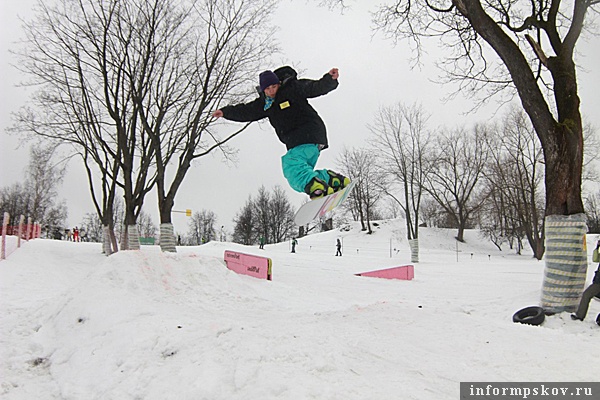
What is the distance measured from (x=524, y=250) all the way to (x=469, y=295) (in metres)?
37.5

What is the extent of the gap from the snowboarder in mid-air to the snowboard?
0.12m

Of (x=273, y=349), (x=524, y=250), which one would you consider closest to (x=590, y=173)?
(x=524, y=250)

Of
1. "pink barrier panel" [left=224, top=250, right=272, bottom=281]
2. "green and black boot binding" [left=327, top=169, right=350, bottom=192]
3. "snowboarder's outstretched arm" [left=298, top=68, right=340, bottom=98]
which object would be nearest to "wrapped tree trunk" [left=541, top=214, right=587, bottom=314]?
"green and black boot binding" [left=327, top=169, right=350, bottom=192]

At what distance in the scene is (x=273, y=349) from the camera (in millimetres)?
3221

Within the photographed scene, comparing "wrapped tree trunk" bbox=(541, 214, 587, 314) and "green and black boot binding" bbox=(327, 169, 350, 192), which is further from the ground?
"green and black boot binding" bbox=(327, 169, 350, 192)

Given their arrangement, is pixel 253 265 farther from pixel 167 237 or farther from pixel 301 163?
pixel 167 237

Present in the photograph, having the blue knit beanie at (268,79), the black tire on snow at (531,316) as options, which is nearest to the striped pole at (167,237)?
the blue knit beanie at (268,79)

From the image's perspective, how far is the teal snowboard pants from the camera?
15.9 ft

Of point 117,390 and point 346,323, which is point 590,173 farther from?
point 117,390

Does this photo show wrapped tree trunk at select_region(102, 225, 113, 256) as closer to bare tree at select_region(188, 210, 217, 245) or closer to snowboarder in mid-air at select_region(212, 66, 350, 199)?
snowboarder in mid-air at select_region(212, 66, 350, 199)

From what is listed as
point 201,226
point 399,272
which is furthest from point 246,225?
point 399,272
